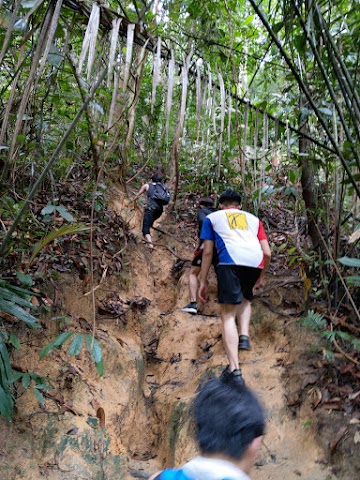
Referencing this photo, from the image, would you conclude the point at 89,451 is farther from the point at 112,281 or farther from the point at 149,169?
the point at 149,169

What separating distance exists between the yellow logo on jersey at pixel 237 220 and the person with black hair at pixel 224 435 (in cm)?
259

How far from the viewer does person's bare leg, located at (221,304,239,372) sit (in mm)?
3664

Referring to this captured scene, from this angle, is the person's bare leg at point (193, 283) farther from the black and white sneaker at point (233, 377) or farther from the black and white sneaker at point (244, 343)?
the black and white sneaker at point (233, 377)

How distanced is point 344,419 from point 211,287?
9.32 feet

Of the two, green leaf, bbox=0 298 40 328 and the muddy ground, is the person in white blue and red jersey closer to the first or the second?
the muddy ground

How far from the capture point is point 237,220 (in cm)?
396

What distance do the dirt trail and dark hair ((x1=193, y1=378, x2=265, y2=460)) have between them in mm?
1877

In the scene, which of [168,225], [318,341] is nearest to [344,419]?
[318,341]

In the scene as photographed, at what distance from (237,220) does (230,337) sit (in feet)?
3.58

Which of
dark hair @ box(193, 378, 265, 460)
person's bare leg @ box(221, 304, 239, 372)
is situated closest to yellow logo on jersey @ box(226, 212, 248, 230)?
person's bare leg @ box(221, 304, 239, 372)

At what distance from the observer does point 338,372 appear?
11.0ft

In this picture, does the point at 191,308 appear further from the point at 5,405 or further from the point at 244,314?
the point at 5,405

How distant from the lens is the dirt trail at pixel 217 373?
3.04m

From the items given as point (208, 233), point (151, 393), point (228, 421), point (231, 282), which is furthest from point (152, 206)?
point (228, 421)
